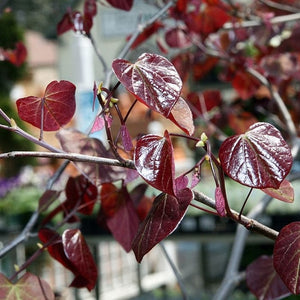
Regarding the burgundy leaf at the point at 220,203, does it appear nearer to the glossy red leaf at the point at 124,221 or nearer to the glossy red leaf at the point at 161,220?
the glossy red leaf at the point at 161,220

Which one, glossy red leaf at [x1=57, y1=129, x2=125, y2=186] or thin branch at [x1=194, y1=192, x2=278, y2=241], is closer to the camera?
thin branch at [x1=194, y1=192, x2=278, y2=241]

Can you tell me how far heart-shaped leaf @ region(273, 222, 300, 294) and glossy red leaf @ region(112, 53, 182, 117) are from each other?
143 millimetres

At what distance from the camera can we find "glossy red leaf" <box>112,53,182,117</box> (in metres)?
0.47

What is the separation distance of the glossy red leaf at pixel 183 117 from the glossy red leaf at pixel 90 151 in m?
0.15

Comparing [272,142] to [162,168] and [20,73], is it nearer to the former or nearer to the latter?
[162,168]

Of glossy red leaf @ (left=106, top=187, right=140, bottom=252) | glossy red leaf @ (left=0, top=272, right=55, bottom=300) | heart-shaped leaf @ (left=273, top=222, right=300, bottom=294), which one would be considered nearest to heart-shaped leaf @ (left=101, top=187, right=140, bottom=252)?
glossy red leaf @ (left=106, top=187, right=140, bottom=252)

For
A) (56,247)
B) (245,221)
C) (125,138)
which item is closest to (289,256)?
(245,221)

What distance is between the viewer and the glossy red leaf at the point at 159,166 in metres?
0.47

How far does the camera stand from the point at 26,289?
0.60m

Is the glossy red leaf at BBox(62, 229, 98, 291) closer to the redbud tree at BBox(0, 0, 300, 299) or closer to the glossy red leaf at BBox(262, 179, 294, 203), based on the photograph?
the redbud tree at BBox(0, 0, 300, 299)

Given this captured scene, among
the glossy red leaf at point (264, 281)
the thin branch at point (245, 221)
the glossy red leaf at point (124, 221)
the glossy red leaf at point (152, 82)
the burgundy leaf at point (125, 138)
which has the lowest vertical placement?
the glossy red leaf at point (264, 281)

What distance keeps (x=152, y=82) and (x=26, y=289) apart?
0.25 meters

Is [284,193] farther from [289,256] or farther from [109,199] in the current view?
[109,199]

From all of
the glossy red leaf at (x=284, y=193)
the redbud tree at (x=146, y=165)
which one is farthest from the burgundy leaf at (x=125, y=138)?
the glossy red leaf at (x=284, y=193)
